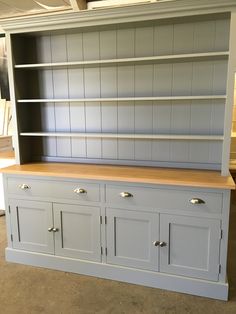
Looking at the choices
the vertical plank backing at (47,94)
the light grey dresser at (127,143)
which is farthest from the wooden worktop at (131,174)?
the vertical plank backing at (47,94)

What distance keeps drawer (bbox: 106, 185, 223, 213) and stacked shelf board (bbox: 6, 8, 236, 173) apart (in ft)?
1.52

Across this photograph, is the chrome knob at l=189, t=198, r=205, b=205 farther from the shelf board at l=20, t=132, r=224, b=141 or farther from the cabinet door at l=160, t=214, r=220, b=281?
the shelf board at l=20, t=132, r=224, b=141

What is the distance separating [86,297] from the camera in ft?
7.23

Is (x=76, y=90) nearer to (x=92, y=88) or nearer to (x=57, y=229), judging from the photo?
(x=92, y=88)

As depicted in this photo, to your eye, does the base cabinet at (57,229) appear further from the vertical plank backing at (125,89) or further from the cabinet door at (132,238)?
the vertical plank backing at (125,89)

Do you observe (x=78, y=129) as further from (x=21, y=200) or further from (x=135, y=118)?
(x=21, y=200)

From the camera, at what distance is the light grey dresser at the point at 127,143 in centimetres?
216

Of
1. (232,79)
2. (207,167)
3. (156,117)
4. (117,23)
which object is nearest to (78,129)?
(156,117)

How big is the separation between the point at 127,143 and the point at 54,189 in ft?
2.66

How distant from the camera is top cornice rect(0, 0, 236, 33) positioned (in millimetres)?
2029

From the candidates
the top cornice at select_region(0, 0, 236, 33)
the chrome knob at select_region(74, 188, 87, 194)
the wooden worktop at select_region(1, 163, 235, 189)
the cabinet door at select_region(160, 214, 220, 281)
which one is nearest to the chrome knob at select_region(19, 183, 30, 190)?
the wooden worktop at select_region(1, 163, 235, 189)

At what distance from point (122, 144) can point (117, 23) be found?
1.07 meters

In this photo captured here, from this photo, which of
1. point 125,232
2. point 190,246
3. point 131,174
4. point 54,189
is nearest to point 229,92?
point 131,174

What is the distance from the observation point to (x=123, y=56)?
2.57 meters
